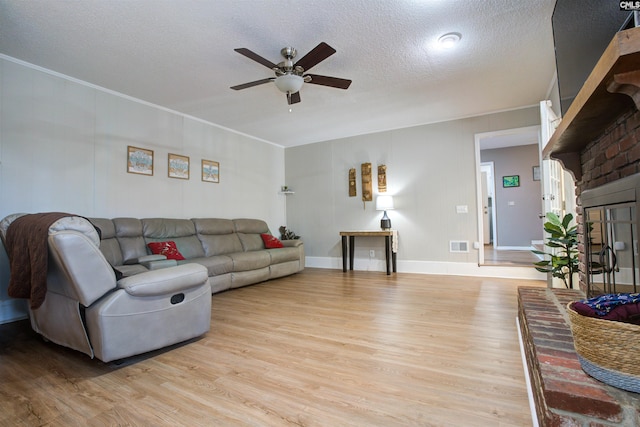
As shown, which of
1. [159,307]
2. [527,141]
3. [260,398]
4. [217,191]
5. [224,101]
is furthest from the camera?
[527,141]

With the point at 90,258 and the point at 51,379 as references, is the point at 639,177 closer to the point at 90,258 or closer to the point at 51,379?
the point at 90,258

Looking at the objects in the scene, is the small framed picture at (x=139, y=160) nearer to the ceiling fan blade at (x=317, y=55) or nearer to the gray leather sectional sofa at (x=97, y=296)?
the gray leather sectional sofa at (x=97, y=296)

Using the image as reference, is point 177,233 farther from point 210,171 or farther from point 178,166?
point 210,171

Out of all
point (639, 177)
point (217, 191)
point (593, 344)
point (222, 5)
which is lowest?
point (593, 344)

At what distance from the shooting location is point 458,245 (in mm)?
4758

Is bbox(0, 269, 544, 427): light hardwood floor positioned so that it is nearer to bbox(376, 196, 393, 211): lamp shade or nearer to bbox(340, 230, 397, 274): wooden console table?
bbox(340, 230, 397, 274): wooden console table

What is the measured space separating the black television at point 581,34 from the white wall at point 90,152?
4.41 m

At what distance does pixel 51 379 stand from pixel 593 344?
2577 mm

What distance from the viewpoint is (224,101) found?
13.0 ft

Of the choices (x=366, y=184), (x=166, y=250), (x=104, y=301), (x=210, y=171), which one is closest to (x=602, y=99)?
(x=104, y=301)

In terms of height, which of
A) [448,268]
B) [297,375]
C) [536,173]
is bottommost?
[297,375]

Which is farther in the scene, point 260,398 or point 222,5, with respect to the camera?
point 222,5

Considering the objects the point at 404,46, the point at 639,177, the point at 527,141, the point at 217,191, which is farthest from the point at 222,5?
the point at 527,141

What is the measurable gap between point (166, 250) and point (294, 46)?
2.70 metres
